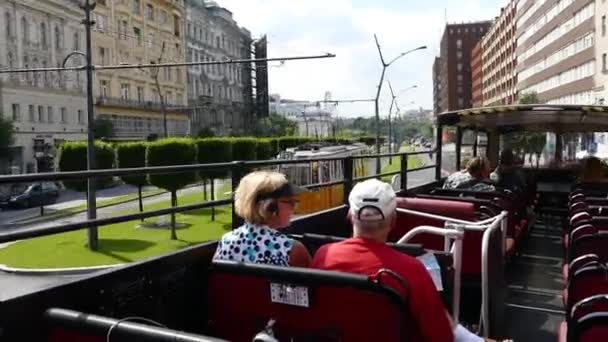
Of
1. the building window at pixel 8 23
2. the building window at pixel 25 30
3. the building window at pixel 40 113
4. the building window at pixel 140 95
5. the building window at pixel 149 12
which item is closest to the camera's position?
the building window at pixel 8 23

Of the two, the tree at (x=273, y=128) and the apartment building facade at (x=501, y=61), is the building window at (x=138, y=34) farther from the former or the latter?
the apartment building facade at (x=501, y=61)

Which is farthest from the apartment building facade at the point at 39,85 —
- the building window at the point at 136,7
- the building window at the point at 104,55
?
the building window at the point at 136,7

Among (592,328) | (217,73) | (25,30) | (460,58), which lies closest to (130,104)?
(25,30)

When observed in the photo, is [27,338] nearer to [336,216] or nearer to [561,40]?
[336,216]

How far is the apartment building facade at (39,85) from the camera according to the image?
55438 millimetres

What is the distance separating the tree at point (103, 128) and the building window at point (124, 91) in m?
9.09

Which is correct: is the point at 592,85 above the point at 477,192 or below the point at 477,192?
above

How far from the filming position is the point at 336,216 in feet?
21.7

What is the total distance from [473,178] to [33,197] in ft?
119

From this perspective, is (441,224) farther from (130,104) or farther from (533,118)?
(130,104)

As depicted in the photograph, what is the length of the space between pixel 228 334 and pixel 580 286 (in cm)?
240

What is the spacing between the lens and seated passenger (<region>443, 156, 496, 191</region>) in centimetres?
846

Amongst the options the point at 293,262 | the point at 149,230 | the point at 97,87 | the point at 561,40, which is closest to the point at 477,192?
the point at 293,262

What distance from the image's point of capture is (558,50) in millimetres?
78500
